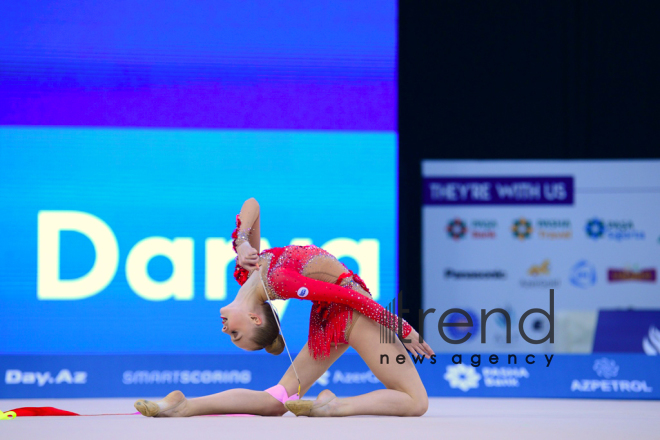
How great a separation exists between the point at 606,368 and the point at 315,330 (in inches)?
110

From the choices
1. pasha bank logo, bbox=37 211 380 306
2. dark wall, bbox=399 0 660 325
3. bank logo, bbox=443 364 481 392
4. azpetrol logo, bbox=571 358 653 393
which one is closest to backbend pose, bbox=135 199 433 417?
pasha bank logo, bbox=37 211 380 306

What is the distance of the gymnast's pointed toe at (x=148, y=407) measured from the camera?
7.50 feet

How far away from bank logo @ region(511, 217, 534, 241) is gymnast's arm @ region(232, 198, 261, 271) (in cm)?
308

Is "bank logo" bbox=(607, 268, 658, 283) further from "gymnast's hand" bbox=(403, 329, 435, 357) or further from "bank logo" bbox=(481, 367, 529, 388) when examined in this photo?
"gymnast's hand" bbox=(403, 329, 435, 357)

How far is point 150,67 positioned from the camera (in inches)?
184

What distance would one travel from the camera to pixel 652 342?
5172mm

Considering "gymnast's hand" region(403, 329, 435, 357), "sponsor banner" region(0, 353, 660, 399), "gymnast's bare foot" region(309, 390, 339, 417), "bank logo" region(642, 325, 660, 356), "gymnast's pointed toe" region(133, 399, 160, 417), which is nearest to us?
"gymnast's pointed toe" region(133, 399, 160, 417)

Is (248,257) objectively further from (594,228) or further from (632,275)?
(632,275)

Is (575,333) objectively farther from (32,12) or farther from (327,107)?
(32,12)

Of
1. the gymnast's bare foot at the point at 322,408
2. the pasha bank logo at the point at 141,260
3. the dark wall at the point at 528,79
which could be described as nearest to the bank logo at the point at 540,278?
the dark wall at the point at 528,79

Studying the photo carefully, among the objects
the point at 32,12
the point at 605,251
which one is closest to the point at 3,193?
the point at 32,12

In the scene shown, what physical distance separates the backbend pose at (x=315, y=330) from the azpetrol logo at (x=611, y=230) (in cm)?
320


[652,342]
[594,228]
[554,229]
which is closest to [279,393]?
[554,229]

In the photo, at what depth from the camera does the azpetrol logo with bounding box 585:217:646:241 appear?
5305 mm
